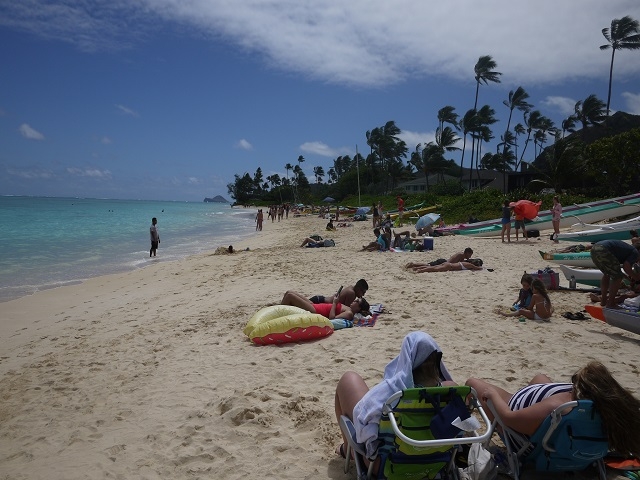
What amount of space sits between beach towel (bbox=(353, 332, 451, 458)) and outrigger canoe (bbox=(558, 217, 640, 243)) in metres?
13.3

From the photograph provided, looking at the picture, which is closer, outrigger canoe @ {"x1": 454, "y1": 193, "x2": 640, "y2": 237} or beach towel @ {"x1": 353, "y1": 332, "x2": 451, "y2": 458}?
beach towel @ {"x1": 353, "y1": 332, "x2": 451, "y2": 458}

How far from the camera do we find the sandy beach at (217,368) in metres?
3.27

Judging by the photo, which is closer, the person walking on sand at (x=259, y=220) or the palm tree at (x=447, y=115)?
the person walking on sand at (x=259, y=220)

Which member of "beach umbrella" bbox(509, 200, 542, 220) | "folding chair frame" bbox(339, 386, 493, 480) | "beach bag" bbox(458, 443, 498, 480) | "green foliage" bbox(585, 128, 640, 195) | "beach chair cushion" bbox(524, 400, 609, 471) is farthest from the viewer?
"green foliage" bbox(585, 128, 640, 195)

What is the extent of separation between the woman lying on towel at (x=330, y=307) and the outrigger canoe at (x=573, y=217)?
13.7m

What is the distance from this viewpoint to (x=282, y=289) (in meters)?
8.91

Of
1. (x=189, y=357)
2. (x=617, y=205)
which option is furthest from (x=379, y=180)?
(x=189, y=357)

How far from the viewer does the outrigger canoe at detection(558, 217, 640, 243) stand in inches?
526

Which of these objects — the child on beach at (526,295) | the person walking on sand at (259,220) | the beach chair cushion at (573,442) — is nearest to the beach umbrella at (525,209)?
the child on beach at (526,295)

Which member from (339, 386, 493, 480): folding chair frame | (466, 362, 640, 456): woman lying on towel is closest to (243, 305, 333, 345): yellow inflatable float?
(339, 386, 493, 480): folding chair frame

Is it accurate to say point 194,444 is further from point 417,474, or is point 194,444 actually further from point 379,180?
point 379,180

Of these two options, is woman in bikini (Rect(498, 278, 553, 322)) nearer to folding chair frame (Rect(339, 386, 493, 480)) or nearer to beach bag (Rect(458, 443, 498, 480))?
beach bag (Rect(458, 443, 498, 480))

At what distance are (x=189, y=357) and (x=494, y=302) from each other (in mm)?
5028

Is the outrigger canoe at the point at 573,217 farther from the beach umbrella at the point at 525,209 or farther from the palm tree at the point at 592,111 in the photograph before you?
the palm tree at the point at 592,111
